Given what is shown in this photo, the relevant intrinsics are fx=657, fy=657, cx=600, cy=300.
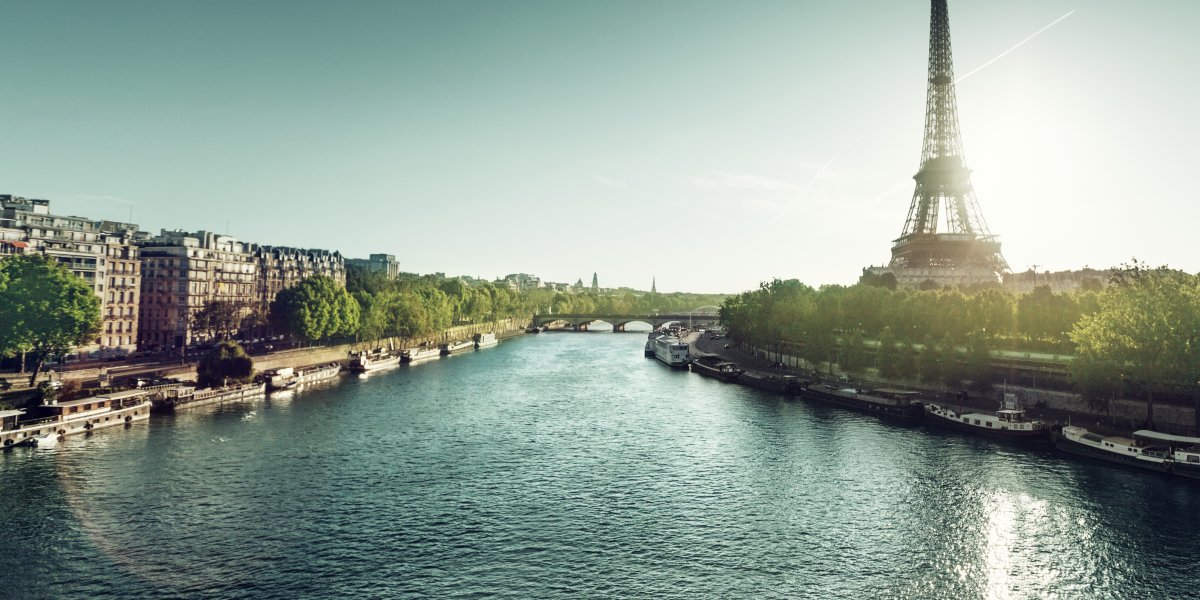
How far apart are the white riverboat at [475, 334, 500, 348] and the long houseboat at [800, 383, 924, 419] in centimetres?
11390

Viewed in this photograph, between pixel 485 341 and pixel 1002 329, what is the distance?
133376 millimetres

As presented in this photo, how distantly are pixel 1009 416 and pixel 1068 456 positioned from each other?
7008 millimetres

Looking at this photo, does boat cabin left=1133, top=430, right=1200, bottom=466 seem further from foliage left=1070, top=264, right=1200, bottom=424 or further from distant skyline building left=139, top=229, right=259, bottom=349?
distant skyline building left=139, top=229, right=259, bottom=349

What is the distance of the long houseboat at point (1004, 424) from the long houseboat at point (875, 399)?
4.34 m

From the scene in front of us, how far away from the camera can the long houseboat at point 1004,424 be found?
60406 mm

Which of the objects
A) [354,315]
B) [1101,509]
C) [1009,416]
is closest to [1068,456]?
[1009,416]

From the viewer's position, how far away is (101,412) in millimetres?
65125

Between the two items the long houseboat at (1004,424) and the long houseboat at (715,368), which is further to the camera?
the long houseboat at (715,368)

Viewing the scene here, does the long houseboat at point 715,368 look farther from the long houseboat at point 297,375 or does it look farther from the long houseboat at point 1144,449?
the long houseboat at point 297,375

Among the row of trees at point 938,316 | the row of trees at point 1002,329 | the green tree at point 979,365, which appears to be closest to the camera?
the row of trees at point 1002,329

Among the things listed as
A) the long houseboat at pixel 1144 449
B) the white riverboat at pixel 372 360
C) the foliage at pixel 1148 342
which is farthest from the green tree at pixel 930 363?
the white riverboat at pixel 372 360

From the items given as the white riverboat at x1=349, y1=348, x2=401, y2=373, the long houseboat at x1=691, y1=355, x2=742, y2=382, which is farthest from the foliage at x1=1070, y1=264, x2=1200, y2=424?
the white riverboat at x1=349, y1=348, x2=401, y2=373

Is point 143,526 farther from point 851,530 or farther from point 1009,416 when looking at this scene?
point 1009,416

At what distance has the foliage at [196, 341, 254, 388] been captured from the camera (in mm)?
84938
